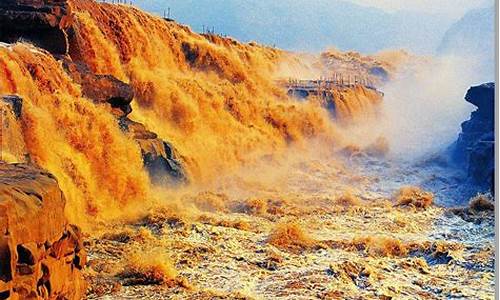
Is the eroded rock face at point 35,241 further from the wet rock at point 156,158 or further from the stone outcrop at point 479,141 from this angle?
the stone outcrop at point 479,141

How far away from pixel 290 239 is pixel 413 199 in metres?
4.70

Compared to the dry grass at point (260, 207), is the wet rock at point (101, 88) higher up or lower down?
higher up

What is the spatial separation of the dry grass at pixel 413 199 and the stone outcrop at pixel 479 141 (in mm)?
2328

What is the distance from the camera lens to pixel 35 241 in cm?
451

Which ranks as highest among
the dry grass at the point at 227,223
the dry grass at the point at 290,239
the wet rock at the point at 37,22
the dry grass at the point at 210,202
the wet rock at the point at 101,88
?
the wet rock at the point at 37,22

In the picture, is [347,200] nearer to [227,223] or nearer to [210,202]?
[210,202]

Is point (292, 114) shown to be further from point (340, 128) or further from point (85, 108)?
point (85, 108)

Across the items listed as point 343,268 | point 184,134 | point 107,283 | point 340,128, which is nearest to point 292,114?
point 340,128

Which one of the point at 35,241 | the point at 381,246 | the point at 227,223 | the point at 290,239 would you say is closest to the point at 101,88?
the point at 227,223

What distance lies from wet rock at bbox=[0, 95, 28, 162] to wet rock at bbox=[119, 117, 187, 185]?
3508mm

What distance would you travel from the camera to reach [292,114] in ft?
69.4

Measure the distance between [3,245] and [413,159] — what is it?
61.1 feet

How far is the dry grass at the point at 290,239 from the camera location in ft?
29.2

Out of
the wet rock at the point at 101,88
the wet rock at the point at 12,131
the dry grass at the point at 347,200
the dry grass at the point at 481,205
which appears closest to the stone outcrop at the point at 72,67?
the wet rock at the point at 101,88
